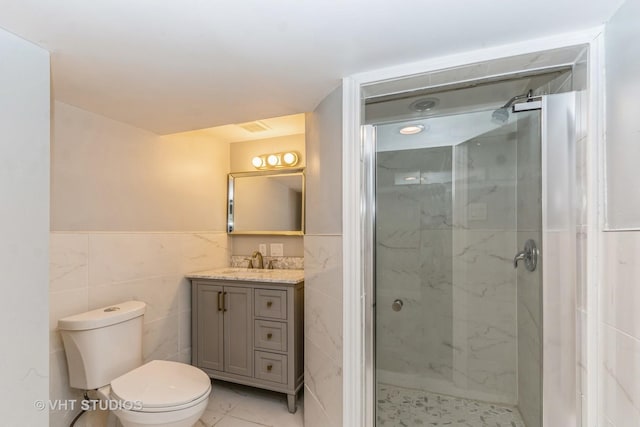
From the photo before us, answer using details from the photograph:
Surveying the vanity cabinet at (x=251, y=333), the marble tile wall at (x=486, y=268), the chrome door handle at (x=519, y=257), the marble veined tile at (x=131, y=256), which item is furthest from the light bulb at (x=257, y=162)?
the chrome door handle at (x=519, y=257)

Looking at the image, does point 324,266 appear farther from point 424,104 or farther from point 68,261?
point 68,261

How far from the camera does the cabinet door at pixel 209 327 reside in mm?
2303

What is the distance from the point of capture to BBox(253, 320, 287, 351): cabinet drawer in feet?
6.94

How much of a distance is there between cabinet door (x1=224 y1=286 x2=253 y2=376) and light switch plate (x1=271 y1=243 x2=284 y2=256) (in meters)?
0.57

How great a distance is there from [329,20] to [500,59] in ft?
2.38

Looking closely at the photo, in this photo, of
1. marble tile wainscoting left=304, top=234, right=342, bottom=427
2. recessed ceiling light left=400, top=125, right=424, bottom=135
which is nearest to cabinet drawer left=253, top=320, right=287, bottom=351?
marble tile wainscoting left=304, top=234, right=342, bottom=427

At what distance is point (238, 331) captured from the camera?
2.24m

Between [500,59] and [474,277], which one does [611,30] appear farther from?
[474,277]

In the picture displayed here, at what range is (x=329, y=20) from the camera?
1046mm

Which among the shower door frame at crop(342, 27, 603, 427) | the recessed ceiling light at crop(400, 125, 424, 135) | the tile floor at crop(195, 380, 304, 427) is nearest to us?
the shower door frame at crop(342, 27, 603, 427)

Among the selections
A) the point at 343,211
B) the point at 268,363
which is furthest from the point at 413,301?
the point at 268,363

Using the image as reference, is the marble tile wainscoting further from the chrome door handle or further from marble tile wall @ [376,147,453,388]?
the chrome door handle

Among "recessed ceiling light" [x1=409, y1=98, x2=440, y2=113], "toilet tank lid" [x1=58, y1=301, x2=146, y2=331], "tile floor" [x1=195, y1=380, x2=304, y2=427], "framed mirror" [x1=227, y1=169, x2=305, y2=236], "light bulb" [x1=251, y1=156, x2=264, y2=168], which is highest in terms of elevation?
"recessed ceiling light" [x1=409, y1=98, x2=440, y2=113]

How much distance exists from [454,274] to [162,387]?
1.83 meters
